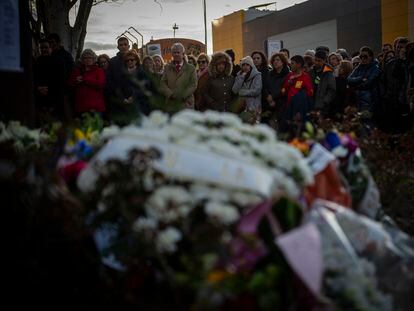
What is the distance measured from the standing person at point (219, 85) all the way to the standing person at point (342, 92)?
5.48ft

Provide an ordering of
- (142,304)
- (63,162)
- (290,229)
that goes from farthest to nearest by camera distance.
A: (63,162)
(290,229)
(142,304)

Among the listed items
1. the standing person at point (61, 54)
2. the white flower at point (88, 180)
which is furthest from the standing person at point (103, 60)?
the white flower at point (88, 180)

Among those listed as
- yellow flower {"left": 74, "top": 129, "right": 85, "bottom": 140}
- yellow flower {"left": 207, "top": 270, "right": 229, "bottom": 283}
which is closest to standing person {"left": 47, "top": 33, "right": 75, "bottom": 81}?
yellow flower {"left": 74, "top": 129, "right": 85, "bottom": 140}

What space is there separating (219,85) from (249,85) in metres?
0.52

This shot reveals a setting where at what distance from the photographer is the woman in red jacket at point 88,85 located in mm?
8086

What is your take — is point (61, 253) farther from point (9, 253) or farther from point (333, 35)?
point (333, 35)

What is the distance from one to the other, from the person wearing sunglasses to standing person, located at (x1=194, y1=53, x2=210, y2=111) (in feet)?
7.59

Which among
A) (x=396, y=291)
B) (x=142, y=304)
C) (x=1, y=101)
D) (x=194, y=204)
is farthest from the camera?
(x=1, y=101)

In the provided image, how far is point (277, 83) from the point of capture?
8.93 metres

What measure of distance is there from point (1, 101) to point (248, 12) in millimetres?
37820

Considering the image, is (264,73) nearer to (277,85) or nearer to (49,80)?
(277,85)

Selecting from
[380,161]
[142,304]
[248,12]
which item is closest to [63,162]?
[142,304]

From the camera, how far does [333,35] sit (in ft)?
98.3

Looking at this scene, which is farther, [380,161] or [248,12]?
[248,12]
